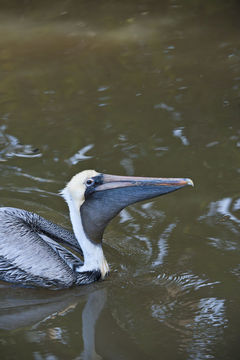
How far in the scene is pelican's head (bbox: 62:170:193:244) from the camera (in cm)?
386

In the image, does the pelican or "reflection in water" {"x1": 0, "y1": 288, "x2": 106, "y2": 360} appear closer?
"reflection in water" {"x1": 0, "y1": 288, "x2": 106, "y2": 360}

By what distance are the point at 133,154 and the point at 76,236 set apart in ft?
4.99

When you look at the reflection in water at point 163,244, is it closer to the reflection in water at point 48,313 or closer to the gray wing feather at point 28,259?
the reflection in water at point 48,313

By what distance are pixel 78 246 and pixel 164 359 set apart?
4.20ft

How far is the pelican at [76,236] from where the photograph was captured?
155 inches

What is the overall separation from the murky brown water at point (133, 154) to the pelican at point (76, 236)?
10 centimetres

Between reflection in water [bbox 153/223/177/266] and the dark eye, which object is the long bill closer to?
the dark eye

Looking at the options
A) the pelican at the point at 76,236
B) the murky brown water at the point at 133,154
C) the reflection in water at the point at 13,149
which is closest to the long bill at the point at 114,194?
the pelican at the point at 76,236

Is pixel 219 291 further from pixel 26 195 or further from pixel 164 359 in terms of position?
pixel 26 195

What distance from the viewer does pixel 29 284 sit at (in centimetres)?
412

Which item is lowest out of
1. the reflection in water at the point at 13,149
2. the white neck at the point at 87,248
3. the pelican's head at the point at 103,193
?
the reflection in water at the point at 13,149

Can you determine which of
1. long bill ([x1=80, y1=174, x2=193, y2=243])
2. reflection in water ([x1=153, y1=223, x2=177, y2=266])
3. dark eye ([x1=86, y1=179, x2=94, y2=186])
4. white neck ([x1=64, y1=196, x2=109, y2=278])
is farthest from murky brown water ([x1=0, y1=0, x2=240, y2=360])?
dark eye ([x1=86, y1=179, x2=94, y2=186])

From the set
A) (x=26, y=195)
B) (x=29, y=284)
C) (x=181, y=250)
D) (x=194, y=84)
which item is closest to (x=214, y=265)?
(x=181, y=250)

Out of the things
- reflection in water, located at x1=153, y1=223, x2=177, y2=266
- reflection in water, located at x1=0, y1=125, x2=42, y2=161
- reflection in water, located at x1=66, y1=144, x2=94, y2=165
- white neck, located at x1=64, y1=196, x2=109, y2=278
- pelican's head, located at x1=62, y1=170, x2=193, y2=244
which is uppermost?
pelican's head, located at x1=62, y1=170, x2=193, y2=244
